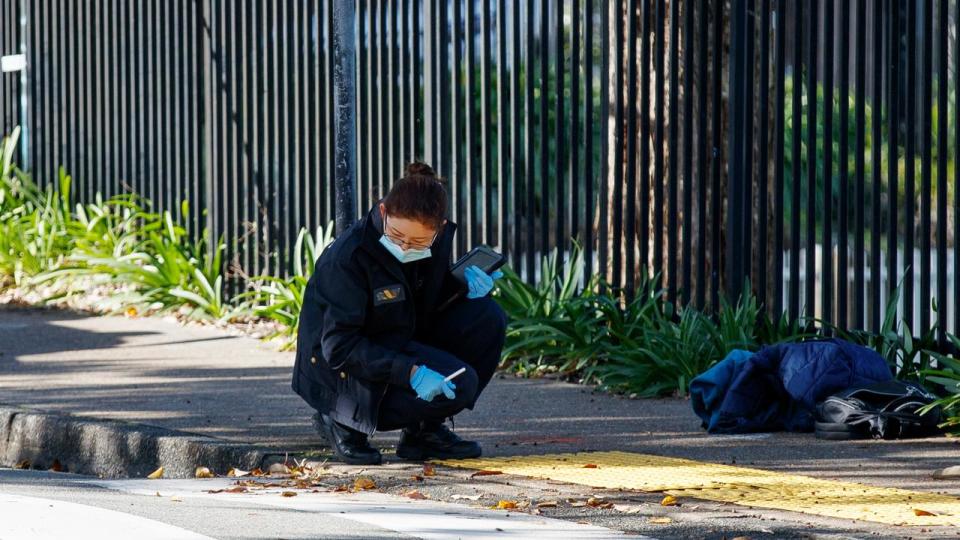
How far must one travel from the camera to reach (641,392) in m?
7.70

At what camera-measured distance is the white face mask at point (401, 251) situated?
18.4ft

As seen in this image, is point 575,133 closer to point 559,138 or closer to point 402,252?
point 559,138

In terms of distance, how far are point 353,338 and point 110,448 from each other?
154 centimetres

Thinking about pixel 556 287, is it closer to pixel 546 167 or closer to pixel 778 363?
pixel 546 167

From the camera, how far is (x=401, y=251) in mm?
5605

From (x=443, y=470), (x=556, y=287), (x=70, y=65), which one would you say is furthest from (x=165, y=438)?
(x=70, y=65)

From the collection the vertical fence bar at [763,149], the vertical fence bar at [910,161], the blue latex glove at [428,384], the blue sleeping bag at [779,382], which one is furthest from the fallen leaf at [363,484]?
the vertical fence bar at [763,149]

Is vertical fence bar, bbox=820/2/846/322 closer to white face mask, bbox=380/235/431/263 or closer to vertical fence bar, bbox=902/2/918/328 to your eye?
vertical fence bar, bbox=902/2/918/328

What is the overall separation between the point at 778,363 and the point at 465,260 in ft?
5.33

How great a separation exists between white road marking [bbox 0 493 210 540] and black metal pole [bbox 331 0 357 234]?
7.05ft

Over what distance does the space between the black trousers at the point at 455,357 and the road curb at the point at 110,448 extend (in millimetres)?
583

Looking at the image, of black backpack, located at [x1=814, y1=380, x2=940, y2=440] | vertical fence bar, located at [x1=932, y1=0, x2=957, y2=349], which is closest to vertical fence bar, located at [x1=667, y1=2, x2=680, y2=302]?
vertical fence bar, located at [x1=932, y1=0, x2=957, y2=349]

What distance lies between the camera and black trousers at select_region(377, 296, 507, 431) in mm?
5676

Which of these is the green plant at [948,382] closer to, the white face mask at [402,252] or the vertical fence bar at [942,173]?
the vertical fence bar at [942,173]
